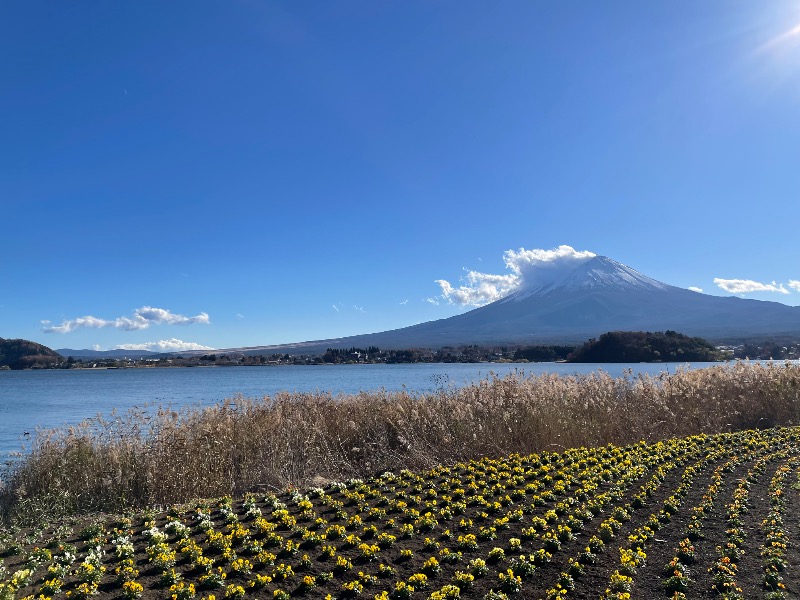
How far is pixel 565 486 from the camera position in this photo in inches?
297

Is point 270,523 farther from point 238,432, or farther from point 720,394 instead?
point 720,394

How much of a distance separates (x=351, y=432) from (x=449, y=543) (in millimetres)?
5601

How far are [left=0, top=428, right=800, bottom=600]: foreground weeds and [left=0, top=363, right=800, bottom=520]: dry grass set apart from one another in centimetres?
121

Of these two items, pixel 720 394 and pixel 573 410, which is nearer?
pixel 573 410

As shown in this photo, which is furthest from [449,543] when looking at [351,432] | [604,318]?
[604,318]

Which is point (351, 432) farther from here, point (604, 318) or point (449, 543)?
point (604, 318)

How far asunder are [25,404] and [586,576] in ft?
118

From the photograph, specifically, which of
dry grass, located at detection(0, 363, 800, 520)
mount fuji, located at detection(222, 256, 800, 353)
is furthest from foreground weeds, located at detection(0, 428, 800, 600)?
mount fuji, located at detection(222, 256, 800, 353)

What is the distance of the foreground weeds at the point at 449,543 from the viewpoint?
468 centimetres

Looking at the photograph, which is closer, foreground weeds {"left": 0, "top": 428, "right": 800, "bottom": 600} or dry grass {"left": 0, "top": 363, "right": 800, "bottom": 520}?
foreground weeds {"left": 0, "top": 428, "right": 800, "bottom": 600}

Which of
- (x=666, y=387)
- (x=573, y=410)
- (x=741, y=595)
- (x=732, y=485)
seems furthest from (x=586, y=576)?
(x=666, y=387)

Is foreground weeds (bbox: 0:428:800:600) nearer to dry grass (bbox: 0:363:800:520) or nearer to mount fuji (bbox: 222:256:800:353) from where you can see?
dry grass (bbox: 0:363:800:520)

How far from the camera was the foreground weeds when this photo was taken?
4.68 meters

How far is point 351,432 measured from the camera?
1113cm
